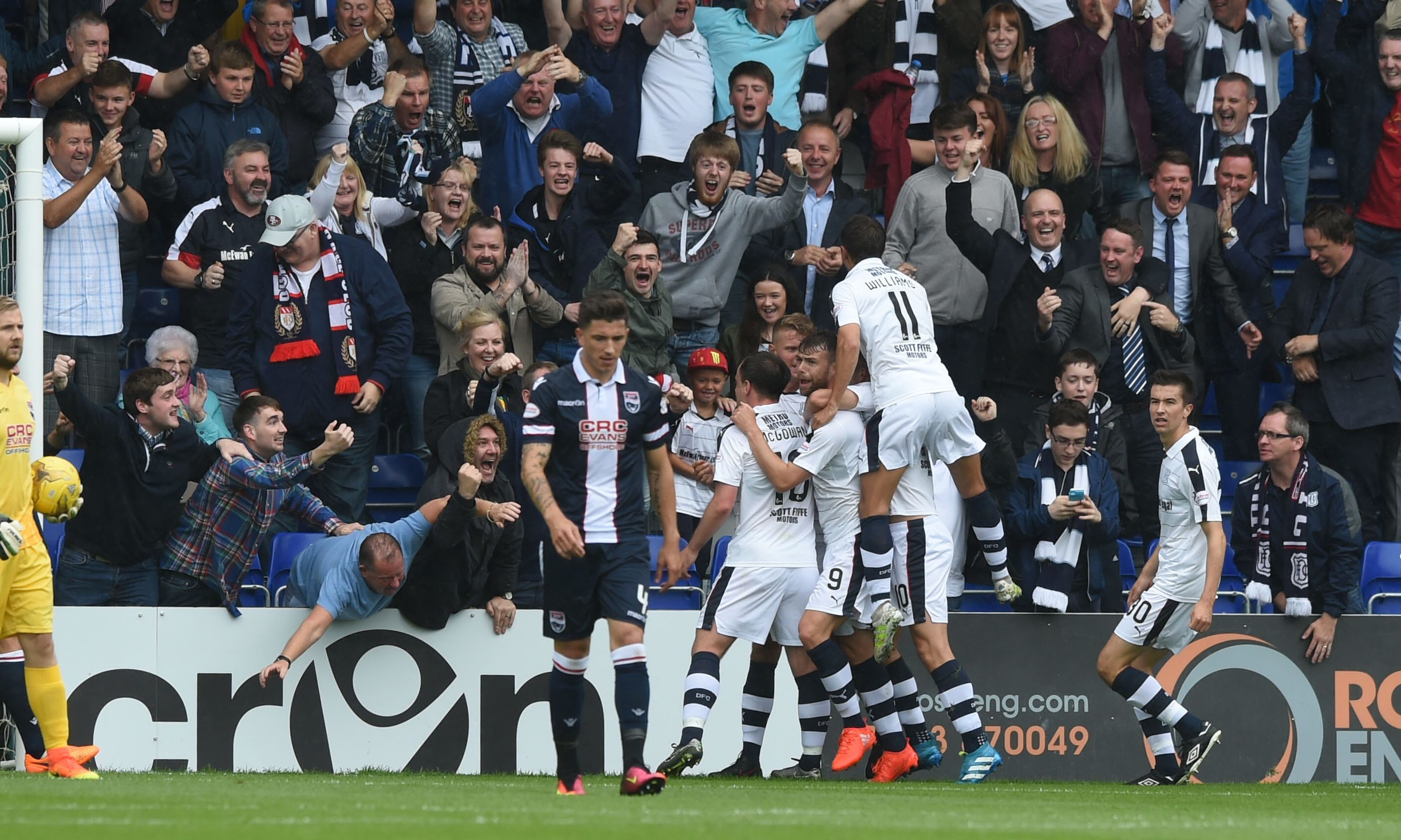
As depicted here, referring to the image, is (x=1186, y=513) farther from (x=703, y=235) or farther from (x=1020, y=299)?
(x=703, y=235)

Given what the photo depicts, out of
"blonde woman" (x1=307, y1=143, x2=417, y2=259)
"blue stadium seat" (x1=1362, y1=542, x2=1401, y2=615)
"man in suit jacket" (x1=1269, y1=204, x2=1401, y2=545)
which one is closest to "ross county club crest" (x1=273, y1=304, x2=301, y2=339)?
"blonde woman" (x1=307, y1=143, x2=417, y2=259)

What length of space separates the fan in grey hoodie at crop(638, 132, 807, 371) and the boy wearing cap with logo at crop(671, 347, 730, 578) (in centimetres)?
99

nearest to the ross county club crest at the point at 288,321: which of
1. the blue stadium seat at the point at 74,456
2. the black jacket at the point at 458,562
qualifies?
the black jacket at the point at 458,562

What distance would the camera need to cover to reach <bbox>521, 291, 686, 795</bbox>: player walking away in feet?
25.3

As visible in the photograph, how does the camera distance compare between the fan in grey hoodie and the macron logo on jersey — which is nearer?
the macron logo on jersey

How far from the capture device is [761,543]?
394 inches

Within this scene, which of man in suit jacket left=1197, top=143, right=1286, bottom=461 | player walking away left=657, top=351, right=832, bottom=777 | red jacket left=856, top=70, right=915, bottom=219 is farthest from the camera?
red jacket left=856, top=70, right=915, bottom=219

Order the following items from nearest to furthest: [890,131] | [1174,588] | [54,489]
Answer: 1. [54,489]
2. [1174,588]
3. [890,131]

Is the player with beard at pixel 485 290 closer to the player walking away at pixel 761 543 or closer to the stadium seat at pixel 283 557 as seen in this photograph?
the stadium seat at pixel 283 557

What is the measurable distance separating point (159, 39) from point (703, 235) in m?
4.38

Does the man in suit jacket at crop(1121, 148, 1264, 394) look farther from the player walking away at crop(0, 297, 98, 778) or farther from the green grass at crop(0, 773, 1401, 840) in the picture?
the player walking away at crop(0, 297, 98, 778)

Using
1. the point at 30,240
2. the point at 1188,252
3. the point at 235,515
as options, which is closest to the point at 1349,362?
the point at 1188,252

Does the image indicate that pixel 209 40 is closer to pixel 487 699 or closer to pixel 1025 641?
pixel 487 699

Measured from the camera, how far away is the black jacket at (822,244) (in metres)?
12.7
